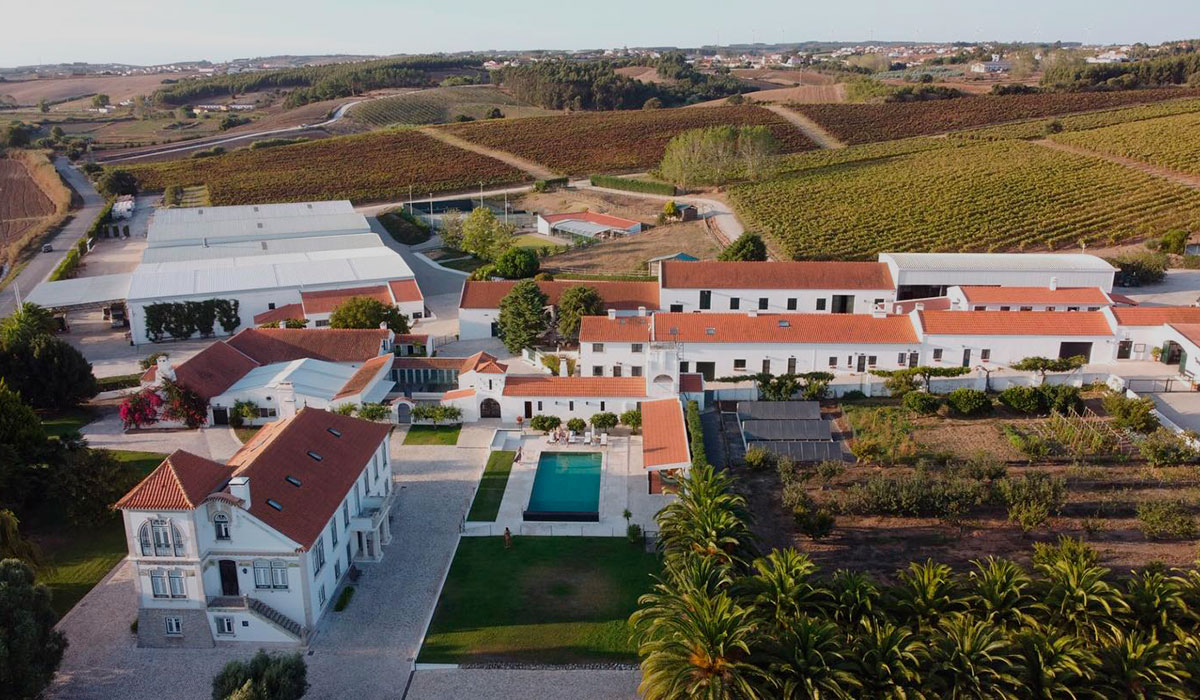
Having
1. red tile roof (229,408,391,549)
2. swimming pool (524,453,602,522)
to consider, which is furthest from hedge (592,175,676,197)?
red tile roof (229,408,391,549)

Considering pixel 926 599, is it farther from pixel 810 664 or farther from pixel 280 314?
pixel 280 314

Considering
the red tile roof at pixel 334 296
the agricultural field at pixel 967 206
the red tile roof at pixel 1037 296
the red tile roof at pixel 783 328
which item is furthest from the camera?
the agricultural field at pixel 967 206

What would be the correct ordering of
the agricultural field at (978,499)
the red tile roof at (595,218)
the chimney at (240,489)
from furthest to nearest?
the red tile roof at (595,218) < the agricultural field at (978,499) < the chimney at (240,489)

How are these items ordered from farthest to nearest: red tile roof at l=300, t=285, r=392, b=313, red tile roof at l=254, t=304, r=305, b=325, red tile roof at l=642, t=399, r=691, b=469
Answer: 1. red tile roof at l=300, t=285, r=392, b=313
2. red tile roof at l=254, t=304, r=305, b=325
3. red tile roof at l=642, t=399, r=691, b=469

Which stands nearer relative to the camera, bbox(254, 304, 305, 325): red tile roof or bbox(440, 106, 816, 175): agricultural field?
bbox(254, 304, 305, 325): red tile roof

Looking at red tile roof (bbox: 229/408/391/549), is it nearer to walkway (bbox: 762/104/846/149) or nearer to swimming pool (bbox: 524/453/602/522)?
swimming pool (bbox: 524/453/602/522)

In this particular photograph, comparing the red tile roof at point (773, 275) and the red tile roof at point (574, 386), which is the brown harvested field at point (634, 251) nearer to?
the red tile roof at point (773, 275)

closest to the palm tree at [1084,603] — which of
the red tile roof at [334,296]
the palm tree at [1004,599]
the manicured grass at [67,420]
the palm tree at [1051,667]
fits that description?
the palm tree at [1004,599]
